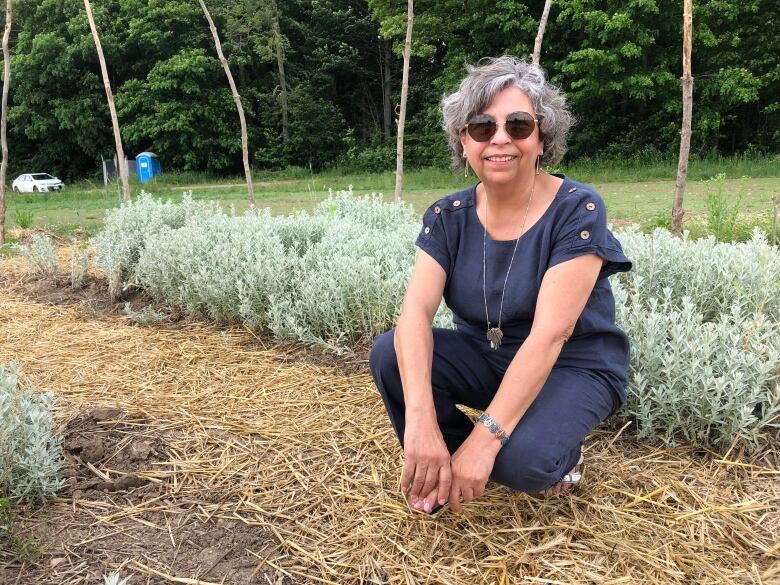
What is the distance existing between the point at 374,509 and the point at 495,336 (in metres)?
0.74

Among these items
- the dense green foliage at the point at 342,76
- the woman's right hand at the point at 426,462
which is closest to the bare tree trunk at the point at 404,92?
the woman's right hand at the point at 426,462

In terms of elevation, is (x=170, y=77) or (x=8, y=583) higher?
(x=170, y=77)

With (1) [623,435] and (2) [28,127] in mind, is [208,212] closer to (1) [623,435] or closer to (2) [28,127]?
(1) [623,435]

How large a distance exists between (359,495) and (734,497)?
4.26ft

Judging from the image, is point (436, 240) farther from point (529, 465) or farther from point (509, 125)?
point (529, 465)

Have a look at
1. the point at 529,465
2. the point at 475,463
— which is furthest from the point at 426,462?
the point at 529,465

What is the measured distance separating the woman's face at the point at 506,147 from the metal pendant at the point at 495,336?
0.51 meters

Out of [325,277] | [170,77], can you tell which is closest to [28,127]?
[170,77]

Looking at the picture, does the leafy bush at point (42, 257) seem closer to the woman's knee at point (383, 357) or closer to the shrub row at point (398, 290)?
the shrub row at point (398, 290)

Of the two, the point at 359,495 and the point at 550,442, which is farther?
the point at 359,495

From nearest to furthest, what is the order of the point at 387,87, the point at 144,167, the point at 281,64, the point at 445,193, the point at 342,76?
the point at 445,193
the point at 144,167
the point at 281,64
the point at 387,87
the point at 342,76

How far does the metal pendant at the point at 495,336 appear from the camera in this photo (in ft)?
7.14

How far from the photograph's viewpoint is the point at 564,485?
2145 mm

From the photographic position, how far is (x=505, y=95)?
205 cm
